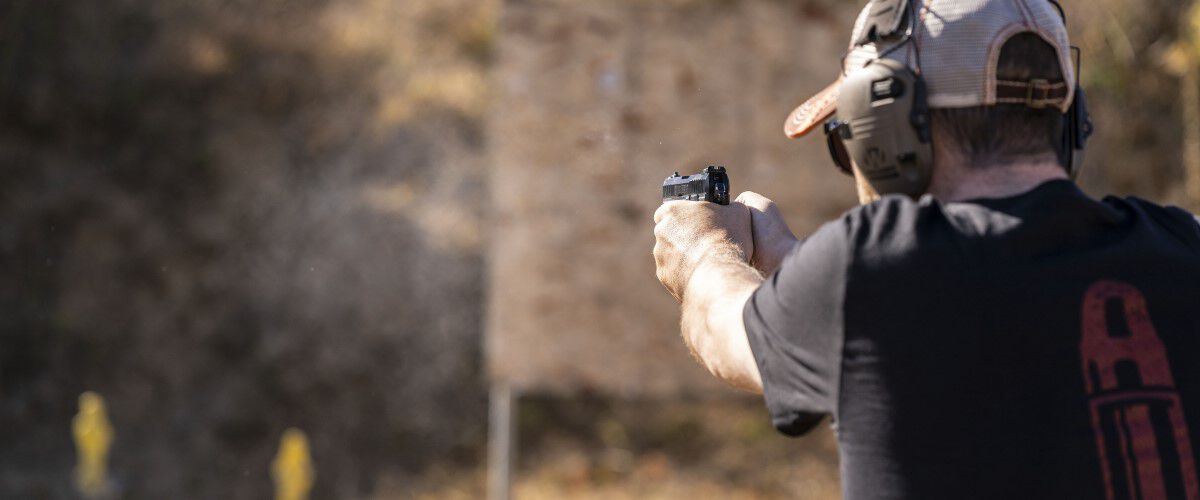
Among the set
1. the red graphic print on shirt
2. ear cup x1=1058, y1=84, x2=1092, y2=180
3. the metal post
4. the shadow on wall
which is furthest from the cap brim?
the shadow on wall

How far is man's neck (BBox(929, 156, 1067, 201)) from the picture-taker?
1.21 m

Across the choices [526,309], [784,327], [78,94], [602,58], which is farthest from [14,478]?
[784,327]

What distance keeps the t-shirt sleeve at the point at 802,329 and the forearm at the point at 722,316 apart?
0.04 meters

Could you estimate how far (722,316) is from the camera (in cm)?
128

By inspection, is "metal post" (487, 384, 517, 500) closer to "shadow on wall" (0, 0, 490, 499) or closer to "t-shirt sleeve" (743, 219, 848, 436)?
"shadow on wall" (0, 0, 490, 499)

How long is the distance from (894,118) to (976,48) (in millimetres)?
114

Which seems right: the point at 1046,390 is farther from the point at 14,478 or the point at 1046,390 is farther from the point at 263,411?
the point at 14,478

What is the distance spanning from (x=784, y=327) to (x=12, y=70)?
6.96 m

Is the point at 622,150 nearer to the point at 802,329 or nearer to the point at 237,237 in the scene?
the point at 237,237

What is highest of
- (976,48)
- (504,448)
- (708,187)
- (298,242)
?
(298,242)

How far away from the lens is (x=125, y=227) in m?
6.61

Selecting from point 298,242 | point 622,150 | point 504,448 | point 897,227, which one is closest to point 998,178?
point 897,227

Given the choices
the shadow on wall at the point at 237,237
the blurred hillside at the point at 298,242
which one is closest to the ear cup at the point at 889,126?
the blurred hillside at the point at 298,242

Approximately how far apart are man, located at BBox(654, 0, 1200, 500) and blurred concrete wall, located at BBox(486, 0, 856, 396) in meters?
4.10
